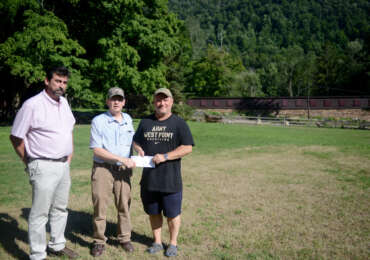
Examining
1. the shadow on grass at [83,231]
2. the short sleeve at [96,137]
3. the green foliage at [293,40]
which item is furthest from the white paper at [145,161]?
the green foliage at [293,40]

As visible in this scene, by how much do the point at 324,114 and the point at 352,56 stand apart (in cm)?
3421

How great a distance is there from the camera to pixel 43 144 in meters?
3.84

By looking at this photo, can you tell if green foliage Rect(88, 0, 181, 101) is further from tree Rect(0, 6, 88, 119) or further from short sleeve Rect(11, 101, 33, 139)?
short sleeve Rect(11, 101, 33, 139)

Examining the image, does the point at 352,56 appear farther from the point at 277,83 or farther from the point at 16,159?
the point at 16,159

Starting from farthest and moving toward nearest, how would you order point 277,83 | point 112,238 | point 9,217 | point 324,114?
point 277,83 < point 324,114 < point 9,217 < point 112,238

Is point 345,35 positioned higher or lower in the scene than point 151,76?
higher

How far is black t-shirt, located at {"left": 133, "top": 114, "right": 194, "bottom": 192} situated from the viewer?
14.0 feet

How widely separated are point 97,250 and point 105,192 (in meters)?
0.86

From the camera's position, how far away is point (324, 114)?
1903 inches

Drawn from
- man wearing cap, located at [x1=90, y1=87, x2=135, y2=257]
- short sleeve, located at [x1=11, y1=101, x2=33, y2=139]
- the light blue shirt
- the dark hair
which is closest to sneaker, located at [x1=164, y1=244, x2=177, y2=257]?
man wearing cap, located at [x1=90, y1=87, x2=135, y2=257]

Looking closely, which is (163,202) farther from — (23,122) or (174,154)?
(23,122)

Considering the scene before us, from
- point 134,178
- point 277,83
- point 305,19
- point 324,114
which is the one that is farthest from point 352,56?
point 305,19

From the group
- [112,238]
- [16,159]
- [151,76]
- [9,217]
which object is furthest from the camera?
[151,76]

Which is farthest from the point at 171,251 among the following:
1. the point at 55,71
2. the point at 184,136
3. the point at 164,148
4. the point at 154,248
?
the point at 55,71
